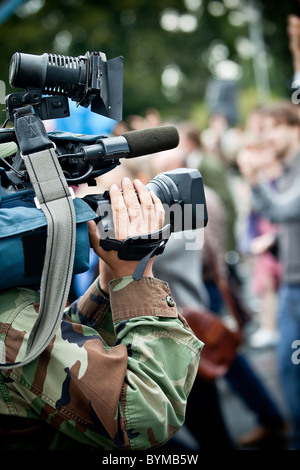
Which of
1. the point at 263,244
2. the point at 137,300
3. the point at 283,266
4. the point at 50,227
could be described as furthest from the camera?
the point at 263,244

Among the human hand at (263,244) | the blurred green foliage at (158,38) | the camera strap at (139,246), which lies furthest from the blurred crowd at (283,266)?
the blurred green foliage at (158,38)

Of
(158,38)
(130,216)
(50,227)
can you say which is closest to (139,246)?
(130,216)

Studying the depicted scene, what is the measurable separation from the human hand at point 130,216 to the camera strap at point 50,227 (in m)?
0.12

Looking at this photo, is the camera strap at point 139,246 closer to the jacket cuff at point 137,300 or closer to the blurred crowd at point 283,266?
the jacket cuff at point 137,300

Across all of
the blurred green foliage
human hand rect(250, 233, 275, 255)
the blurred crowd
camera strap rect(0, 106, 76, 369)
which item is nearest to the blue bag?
camera strap rect(0, 106, 76, 369)

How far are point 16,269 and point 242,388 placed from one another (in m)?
2.77

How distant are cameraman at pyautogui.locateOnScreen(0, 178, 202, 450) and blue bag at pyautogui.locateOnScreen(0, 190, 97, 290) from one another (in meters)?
0.07

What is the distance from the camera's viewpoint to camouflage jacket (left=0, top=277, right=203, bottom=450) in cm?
133

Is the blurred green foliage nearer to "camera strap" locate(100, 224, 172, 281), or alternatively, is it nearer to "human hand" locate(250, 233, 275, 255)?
"human hand" locate(250, 233, 275, 255)

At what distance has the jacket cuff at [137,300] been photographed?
1427mm

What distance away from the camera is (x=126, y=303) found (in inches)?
56.5

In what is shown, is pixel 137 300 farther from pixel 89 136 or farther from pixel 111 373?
pixel 89 136

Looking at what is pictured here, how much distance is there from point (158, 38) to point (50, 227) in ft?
65.0

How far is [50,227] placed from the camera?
131 cm
